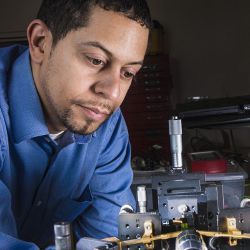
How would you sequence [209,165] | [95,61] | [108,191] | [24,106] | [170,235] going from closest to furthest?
[170,235]
[95,61]
[24,106]
[108,191]
[209,165]

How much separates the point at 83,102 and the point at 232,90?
1896mm

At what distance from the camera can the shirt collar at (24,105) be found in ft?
3.00

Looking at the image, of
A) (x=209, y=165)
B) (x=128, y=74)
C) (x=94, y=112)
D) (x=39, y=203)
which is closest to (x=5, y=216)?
(x=39, y=203)

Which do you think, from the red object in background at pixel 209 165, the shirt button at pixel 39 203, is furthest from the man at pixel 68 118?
the red object in background at pixel 209 165

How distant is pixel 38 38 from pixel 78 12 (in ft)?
0.45

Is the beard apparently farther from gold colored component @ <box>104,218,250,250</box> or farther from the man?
gold colored component @ <box>104,218,250,250</box>

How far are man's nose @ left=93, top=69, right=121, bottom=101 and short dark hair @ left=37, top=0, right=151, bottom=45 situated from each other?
0.12m

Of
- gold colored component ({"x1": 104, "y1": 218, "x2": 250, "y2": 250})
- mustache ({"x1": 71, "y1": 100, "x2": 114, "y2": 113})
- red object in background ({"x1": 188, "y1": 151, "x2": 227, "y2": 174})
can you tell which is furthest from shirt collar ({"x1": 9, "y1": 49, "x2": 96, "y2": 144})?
red object in background ({"x1": 188, "y1": 151, "x2": 227, "y2": 174})

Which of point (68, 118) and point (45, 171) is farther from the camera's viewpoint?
point (45, 171)

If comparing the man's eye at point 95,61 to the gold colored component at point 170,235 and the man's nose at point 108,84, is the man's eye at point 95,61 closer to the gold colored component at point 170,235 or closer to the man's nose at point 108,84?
the man's nose at point 108,84

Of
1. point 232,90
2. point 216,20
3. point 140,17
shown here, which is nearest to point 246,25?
point 216,20

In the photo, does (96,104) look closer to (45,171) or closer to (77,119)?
(77,119)

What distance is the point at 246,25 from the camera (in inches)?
99.2

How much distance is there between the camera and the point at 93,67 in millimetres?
834
